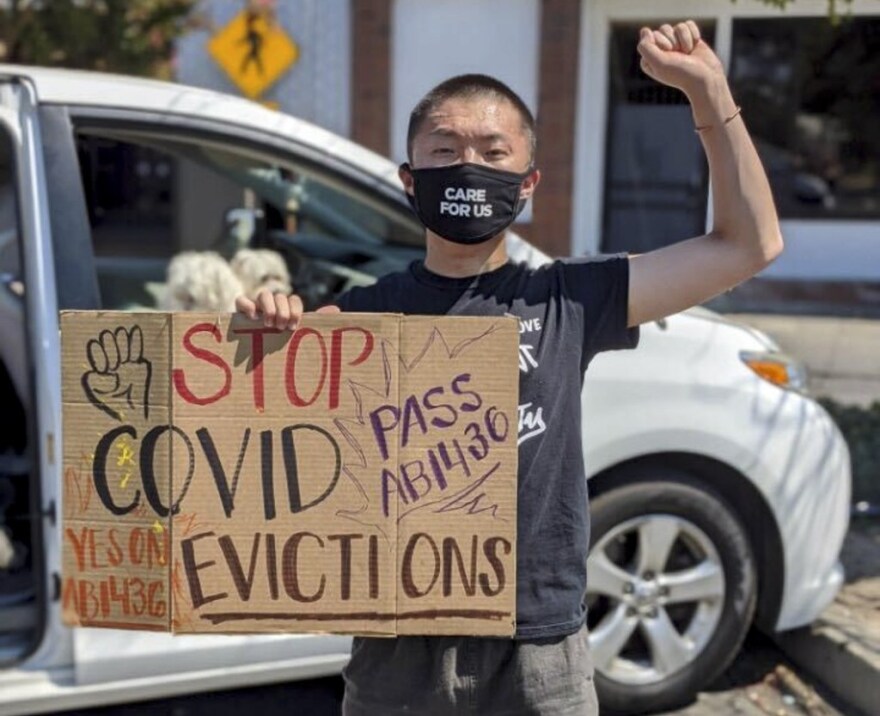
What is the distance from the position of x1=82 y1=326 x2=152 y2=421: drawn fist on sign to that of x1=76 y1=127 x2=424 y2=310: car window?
144cm

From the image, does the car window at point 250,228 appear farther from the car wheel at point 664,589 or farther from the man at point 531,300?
the man at point 531,300

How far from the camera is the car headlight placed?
11.2ft

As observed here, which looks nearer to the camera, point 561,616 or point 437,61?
point 561,616

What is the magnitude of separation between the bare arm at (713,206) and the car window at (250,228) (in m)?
1.51

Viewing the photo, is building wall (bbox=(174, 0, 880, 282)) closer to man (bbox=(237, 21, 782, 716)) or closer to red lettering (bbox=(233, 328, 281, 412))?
man (bbox=(237, 21, 782, 716))

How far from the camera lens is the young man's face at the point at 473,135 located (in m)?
1.82

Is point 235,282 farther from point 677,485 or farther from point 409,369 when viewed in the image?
point 409,369

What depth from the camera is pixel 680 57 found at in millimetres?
1752

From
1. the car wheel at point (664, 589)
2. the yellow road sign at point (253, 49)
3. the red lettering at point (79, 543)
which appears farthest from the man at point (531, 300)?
the yellow road sign at point (253, 49)

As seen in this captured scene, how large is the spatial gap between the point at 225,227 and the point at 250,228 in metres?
0.21

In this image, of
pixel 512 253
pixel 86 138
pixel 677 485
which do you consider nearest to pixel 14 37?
pixel 86 138

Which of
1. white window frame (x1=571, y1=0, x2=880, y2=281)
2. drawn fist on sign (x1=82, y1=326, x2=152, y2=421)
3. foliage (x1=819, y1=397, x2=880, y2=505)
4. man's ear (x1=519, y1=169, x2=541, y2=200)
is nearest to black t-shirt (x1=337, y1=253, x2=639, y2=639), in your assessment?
man's ear (x1=519, y1=169, x2=541, y2=200)

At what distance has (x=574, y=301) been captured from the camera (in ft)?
6.23

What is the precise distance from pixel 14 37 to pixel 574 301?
5.32 m
